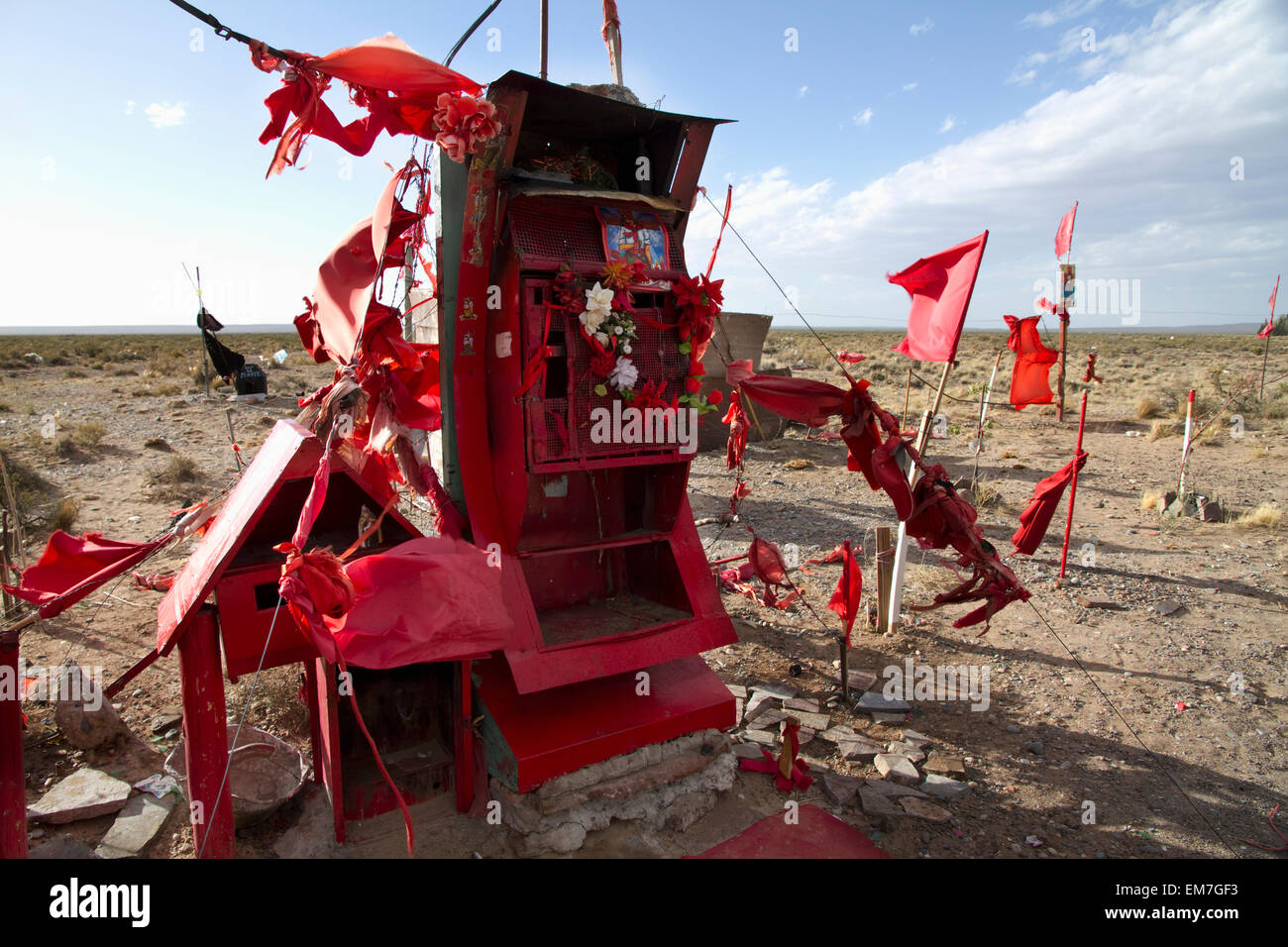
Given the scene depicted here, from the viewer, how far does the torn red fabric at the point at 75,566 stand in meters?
3.34

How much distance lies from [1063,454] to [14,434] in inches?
895

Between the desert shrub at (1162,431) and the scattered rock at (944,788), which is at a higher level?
the desert shrub at (1162,431)

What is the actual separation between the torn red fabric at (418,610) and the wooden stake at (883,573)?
4.81 m

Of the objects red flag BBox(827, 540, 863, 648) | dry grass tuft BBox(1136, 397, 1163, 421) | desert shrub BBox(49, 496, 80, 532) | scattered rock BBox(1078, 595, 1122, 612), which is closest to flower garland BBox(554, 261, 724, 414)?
red flag BBox(827, 540, 863, 648)

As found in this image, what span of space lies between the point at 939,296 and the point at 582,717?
3.52 m

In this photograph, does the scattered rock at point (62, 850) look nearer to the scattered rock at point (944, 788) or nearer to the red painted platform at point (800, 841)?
the red painted platform at point (800, 841)

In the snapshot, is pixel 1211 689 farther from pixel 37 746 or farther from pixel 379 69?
pixel 37 746

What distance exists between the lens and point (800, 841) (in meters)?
4.28

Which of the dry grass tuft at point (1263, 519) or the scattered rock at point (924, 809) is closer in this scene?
the scattered rock at point (924, 809)

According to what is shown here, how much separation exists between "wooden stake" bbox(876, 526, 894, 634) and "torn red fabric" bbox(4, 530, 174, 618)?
591cm

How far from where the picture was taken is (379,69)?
3.64 meters

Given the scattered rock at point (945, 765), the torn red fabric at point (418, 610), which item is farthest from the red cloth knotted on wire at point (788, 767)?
the torn red fabric at point (418, 610)

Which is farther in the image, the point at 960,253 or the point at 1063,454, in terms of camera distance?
the point at 1063,454
